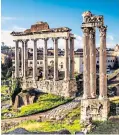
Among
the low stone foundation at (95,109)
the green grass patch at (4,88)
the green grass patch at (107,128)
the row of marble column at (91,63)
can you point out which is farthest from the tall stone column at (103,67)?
the green grass patch at (4,88)

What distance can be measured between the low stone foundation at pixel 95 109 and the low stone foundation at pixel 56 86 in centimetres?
332

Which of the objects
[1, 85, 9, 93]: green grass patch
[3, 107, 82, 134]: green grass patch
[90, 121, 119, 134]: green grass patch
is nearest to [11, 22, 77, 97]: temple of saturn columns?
[1, 85, 9, 93]: green grass patch

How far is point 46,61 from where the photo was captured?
43.5ft

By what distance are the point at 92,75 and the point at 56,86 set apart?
370 centimetres

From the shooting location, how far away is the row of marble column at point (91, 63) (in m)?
8.88

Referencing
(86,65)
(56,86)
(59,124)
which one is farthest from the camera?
(56,86)

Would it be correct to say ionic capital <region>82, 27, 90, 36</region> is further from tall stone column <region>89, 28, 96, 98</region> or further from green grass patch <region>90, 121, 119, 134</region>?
green grass patch <region>90, 121, 119, 134</region>

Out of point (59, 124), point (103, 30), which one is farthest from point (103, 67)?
point (59, 124)

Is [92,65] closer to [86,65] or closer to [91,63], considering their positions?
[91,63]

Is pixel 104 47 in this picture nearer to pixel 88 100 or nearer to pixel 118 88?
pixel 88 100

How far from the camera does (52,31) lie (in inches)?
509

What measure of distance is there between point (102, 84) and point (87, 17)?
5.00 ft

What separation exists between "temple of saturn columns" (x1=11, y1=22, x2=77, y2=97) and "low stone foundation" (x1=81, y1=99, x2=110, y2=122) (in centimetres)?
332

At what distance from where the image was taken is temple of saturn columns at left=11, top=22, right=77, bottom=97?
1258 cm
